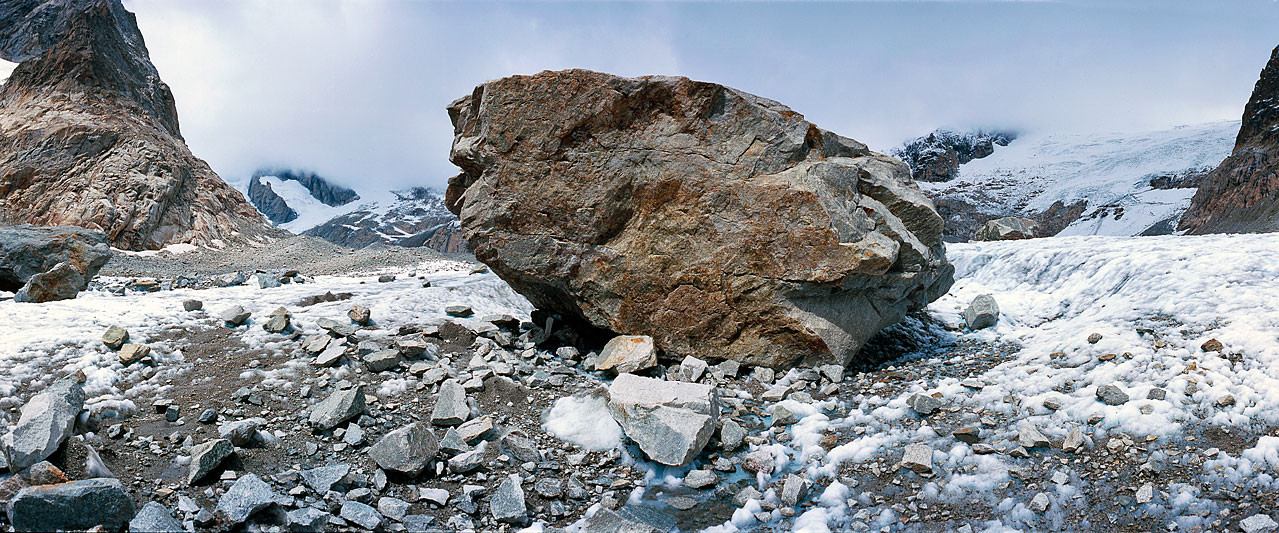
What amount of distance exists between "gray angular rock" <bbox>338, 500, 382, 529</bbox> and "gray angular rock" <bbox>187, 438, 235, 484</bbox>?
1045mm

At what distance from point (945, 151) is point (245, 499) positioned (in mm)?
162445

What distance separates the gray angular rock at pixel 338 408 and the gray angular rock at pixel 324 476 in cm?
84

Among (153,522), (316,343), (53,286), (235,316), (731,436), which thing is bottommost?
(731,436)

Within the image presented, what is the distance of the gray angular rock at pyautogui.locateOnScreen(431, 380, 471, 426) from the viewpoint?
570cm

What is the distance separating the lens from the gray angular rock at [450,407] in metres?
5.70

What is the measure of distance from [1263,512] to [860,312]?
438cm

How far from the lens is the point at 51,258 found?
9836 millimetres

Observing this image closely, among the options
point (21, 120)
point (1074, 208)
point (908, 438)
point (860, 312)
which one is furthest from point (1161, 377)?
point (1074, 208)

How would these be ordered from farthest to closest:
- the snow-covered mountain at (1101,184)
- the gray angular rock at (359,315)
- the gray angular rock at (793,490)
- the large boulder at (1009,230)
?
the snow-covered mountain at (1101,184) → the large boulder at (1009,230) → the gray angular rock at (359,315) → the gray angular rock at (793,490)

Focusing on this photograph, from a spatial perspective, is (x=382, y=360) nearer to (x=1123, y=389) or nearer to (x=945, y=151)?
(x=1123, y=389)

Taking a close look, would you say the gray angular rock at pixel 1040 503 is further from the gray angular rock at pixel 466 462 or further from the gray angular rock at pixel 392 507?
the gray angular rock at pixel 392 507

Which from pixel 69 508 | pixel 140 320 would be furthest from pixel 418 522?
pixel 140 320

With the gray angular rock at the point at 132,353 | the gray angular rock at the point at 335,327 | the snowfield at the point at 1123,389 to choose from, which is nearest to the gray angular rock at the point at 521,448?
the snowfield at the point at 1123,389

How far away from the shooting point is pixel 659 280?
7.99 meters
